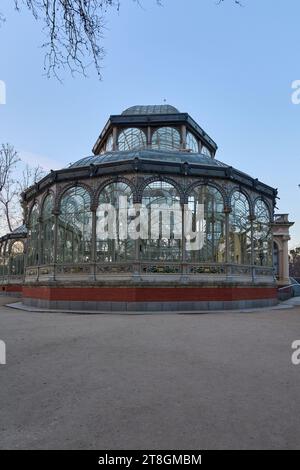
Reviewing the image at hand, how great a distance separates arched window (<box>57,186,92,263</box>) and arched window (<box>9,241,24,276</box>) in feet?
56.4

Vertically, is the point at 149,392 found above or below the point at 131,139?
below

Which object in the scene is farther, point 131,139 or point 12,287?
point 12,287

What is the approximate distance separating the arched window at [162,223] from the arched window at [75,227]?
2.78 meters

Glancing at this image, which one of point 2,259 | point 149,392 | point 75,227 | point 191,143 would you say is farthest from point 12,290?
point 149,392

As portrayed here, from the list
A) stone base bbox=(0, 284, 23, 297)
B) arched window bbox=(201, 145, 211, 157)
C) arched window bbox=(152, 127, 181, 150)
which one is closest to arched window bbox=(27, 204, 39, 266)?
arched window bbox=(152, 127, 181, 150)

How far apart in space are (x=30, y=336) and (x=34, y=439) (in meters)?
6.06

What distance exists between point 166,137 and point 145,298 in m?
12.3

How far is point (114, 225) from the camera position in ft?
55.9

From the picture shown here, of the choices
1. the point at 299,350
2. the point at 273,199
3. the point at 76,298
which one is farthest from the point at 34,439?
the point at 273,199


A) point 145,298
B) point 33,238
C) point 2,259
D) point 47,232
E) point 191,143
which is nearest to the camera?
point 145,298

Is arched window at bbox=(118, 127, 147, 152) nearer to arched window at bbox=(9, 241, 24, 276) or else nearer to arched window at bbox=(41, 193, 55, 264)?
arched window at bbox=(41, 193, 55, 264)

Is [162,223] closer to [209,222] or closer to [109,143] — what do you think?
[209,222]

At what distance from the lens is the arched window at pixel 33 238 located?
812 inches
